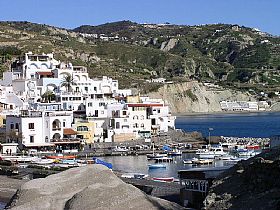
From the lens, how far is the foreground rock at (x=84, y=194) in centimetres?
2331

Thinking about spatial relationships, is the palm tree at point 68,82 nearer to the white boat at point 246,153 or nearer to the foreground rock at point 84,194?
the white boat at point 246,153

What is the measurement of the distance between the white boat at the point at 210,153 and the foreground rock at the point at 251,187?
40.1 metres

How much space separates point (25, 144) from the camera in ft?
212

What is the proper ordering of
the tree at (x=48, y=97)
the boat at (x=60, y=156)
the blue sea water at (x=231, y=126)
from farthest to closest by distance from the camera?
the blue sea water at (x=231, y=126), the tree at (x=48, y=97), the boat at (x=60, y=156)

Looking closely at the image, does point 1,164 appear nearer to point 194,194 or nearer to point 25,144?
point 25,144

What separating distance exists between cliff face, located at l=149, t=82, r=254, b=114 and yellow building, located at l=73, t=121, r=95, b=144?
7181cm

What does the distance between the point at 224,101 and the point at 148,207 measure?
16222 centimetres

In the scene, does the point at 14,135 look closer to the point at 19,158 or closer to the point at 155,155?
the point at 19,158

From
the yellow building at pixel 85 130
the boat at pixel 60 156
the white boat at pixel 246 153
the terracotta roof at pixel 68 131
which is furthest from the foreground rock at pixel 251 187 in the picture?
the yellow building at pixel 85 130

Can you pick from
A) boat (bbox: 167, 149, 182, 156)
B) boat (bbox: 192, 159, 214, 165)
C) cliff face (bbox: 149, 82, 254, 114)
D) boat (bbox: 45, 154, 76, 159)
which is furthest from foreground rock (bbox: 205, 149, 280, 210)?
cliff face (bbox: 149, 82, 254, 114)

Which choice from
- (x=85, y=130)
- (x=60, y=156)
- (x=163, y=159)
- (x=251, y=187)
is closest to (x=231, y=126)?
(x=85, y=130)

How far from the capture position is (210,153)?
63.3 meters

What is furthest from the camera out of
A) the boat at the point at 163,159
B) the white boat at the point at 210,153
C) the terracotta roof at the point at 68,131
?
the terracotta roof at the point at 68,131

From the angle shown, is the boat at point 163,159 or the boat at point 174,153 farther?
the boat at point 174,153
